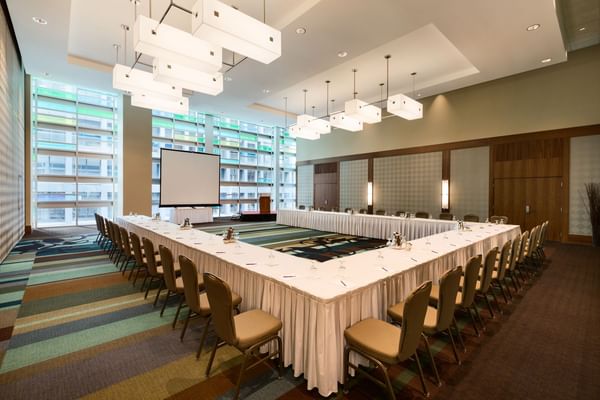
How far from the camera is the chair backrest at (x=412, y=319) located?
5.44 feet

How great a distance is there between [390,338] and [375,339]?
0.12 meters

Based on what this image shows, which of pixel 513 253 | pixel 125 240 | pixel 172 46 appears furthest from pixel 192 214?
pixel 513 253

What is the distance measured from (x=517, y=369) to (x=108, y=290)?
489 cm

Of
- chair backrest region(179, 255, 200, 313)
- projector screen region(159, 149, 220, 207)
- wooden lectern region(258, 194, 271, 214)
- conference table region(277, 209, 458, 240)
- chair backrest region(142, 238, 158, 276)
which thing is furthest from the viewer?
wooden lectern region(258, 194, 271, 214)

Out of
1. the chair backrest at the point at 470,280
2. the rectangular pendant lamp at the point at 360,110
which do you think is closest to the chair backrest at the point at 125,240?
the chair backrest at the point at 470,280

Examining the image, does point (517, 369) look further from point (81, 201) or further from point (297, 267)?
point (81, 201)

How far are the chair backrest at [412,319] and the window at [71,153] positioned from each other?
12.2 meters

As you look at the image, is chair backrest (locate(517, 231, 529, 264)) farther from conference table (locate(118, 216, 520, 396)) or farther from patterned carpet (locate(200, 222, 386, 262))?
patterned carpet (locate(200, 222, 386, 262))

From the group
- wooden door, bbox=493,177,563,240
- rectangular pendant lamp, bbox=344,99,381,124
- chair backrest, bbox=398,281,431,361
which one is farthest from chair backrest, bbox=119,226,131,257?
wooden door, bbox=493,177,563,240

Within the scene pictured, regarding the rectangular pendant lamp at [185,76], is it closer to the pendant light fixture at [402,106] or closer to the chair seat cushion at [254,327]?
the chair seat cushion at [254,327]

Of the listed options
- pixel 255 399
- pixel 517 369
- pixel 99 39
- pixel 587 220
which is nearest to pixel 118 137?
pixel 99 39

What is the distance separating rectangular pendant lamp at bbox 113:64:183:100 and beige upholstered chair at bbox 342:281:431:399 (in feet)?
15.7

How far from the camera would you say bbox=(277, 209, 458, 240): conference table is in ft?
23.3

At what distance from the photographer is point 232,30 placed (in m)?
2.99
